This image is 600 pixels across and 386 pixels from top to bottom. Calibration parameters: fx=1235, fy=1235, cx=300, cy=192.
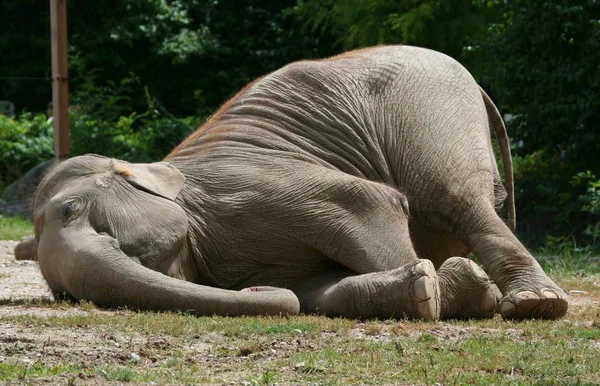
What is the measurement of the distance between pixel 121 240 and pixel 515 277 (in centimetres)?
246

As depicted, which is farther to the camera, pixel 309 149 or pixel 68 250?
pixel 309 149

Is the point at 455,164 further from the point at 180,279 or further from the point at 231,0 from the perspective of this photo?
the point at 231,0

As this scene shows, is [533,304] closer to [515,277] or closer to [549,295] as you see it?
[549,295]

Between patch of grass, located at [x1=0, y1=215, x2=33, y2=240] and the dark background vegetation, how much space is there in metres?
4.87

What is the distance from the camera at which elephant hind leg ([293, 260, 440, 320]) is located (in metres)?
6.77

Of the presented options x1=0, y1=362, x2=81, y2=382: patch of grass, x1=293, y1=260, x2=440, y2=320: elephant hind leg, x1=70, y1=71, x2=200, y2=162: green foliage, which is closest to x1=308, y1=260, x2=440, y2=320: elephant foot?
x1=293, y1=260, x2=440, y2=320: elephant hind leg

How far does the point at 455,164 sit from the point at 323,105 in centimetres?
95

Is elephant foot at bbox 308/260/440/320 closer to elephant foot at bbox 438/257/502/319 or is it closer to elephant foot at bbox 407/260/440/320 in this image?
elephant foot at bbox 407/260/440/320

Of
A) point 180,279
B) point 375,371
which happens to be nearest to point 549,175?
point 180,279

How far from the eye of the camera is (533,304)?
7.28 m

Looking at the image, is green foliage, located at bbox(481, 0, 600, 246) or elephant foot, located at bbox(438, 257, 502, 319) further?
green foliage, located at bbox(481, 0, 600, 246)

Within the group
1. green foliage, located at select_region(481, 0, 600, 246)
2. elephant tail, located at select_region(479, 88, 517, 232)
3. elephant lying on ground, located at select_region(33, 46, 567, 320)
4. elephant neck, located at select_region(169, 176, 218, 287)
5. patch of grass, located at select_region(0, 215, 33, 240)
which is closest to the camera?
elephant lying on ground, located at select_region(33, 46, 567, 320)

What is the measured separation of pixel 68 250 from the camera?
22.5 ft

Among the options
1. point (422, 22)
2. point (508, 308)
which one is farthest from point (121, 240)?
point (422, 22)
